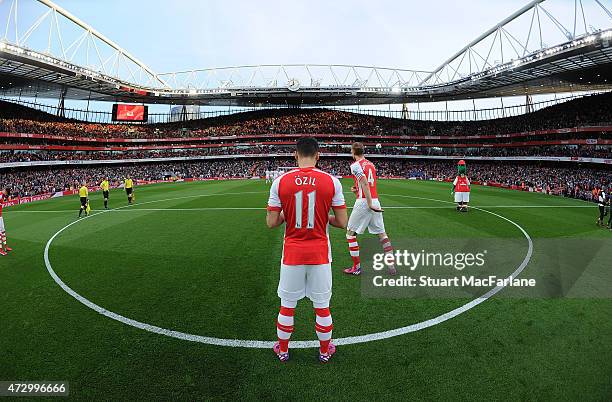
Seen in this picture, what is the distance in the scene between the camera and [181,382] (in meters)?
3.58

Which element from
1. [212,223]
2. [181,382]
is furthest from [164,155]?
[181,382]

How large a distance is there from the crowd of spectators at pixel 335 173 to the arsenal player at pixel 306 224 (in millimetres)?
31651

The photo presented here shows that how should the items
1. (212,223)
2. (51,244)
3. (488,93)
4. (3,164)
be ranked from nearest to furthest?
(51,244), (212,223), (3,164), (488,93)

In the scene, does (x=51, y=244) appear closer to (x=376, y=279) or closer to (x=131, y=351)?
(x=131, y=351)

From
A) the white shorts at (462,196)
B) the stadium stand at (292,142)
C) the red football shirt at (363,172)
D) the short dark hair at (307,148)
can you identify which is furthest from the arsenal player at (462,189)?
the stadium stand at (292,142)

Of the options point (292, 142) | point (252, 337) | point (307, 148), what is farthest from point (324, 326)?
point (292, 142)

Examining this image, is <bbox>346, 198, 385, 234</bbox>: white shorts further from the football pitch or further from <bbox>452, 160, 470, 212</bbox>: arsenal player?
<bbox>452, 160, 470, 212</bbox>: arsenal player

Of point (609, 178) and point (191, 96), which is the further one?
point (191, 96)

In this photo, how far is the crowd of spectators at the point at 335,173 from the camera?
36.0 metres

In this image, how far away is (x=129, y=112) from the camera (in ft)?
239

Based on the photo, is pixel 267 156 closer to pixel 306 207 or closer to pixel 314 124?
pixel 314 124

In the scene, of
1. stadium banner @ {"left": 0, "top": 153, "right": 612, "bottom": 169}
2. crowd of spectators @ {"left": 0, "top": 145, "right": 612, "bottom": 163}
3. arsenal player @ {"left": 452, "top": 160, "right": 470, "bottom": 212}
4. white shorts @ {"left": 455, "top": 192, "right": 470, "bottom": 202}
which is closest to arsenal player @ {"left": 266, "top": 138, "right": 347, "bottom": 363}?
arsenal player @ {"left": 452, "top": 160, "right": 470, "bottom": 212}

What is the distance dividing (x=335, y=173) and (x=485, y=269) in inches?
2152

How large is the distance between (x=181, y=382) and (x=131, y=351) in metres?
1.12
